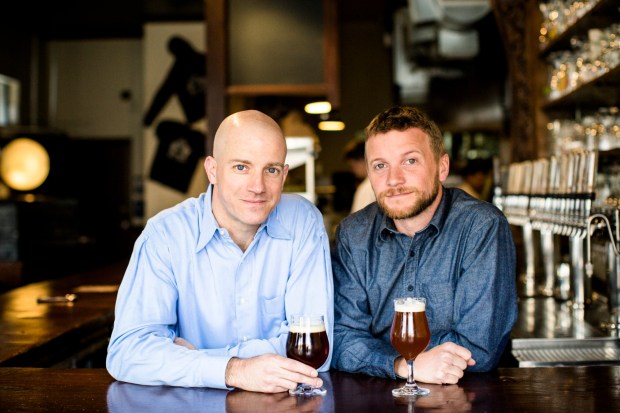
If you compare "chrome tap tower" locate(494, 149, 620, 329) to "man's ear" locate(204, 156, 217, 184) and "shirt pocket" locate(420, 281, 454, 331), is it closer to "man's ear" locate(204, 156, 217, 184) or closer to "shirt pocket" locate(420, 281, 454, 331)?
"shirt pocket" locate(420, 281, 454, 331)

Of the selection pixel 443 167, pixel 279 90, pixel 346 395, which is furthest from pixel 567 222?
pixel 279 90

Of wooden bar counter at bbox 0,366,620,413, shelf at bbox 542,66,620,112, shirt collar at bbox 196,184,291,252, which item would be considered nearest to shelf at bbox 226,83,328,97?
shelf at bbox 542,66,620,112

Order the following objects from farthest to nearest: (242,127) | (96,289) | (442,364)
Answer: (96,289) → (242,127) → (442,364)

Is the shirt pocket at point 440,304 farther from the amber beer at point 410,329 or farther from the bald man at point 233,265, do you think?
the amber beer at point 410,329

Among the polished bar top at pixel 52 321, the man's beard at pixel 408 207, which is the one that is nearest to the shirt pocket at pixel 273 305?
the man's beard at pixel 408 207

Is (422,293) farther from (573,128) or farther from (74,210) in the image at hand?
(74,210)

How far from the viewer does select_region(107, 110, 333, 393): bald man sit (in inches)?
82.4

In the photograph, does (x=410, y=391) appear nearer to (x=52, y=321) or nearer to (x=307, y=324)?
(x=307, y=324)

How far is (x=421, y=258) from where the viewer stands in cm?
227

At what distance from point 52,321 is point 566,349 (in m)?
1.93

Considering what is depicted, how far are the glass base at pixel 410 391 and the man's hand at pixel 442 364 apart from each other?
0.08 meters

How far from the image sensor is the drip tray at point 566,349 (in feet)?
8.45

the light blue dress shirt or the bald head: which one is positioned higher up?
the bald head

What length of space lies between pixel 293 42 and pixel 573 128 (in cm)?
211
